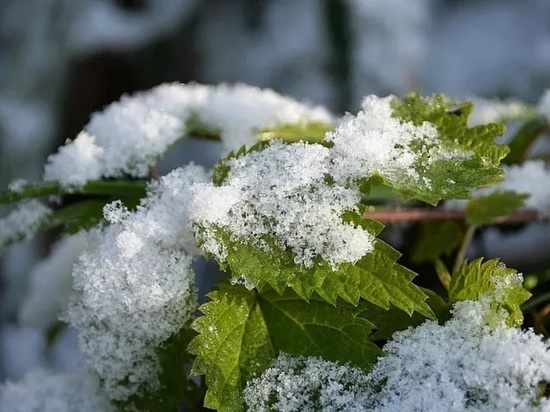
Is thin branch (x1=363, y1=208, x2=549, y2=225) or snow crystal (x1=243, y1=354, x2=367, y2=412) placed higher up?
thin branch (x1=363, y1=208, x2=549, y2=225)

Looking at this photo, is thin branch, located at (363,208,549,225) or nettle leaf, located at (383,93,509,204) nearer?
nettle leaf, located at (383,93,509,204)

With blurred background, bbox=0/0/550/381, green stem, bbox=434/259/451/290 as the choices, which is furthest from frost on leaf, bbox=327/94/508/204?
blurred background, bbox=0/0/550/381

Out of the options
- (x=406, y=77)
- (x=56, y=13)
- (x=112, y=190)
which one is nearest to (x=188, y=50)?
(x=56, y=13)

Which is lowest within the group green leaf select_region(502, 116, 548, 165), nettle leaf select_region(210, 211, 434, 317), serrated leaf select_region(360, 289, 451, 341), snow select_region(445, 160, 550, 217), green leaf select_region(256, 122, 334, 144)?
serrated leaf select_region(360, 289, 451, 341)

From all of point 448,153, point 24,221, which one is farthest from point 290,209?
point 24,221

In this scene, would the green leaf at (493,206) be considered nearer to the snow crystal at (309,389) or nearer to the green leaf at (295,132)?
the green leaf at (295,132)

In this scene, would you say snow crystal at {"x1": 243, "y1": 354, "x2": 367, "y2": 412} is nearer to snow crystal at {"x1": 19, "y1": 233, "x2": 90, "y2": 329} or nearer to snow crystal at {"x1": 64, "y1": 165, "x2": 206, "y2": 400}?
snow crystal at {"x1": 64, "y1": 165, "x2": 206, "y2": 400}
